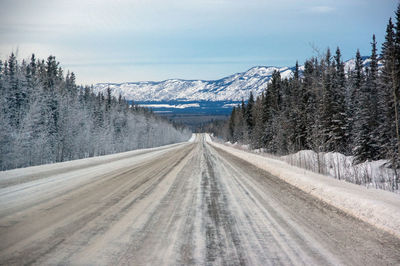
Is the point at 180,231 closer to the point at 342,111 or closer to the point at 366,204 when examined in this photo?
the point at 366,204

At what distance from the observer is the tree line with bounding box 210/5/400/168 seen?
22953 millimetres

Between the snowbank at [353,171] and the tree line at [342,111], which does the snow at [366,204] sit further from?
the tree line at [342,111]

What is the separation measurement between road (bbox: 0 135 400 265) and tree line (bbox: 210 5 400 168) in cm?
1028

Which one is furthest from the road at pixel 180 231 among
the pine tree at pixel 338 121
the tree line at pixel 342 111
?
the pine tree at pixel 338 121

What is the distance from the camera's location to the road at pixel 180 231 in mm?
3404

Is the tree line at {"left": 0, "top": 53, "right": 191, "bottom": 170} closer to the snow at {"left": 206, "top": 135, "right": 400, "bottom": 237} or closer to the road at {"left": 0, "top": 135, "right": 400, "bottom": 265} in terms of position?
the road at {"left": 0, "top": 135, "right": 400, "bottom": 265}

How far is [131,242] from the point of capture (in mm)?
3885

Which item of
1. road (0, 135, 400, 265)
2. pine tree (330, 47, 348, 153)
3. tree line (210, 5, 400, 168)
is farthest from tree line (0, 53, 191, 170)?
pine tree (330, 47, 348, 153)

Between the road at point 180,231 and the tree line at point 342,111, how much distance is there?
33.7ft

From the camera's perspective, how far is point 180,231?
176 inches

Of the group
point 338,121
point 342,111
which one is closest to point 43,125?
point 338,121

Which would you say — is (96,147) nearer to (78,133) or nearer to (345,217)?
(78,133)

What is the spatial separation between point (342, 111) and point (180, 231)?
36.8 metres

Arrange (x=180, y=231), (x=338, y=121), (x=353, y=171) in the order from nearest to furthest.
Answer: (x=180, y=231) → (x=353, y=171) → (x=338, y=121)
